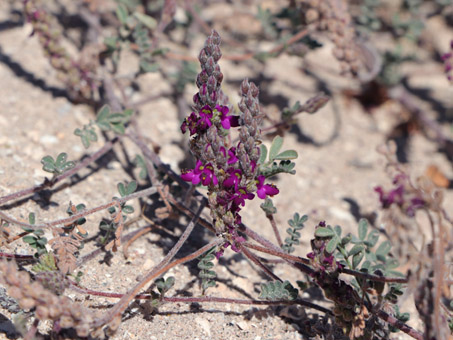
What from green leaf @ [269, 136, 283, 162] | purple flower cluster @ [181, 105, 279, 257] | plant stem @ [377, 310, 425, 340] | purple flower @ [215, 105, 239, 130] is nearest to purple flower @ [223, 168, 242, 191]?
purple flower cluster @ [181, 105, 279, 257]

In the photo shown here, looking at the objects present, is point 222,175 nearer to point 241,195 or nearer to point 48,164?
point 241,195

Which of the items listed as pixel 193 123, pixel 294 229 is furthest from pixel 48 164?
pixel 294 229

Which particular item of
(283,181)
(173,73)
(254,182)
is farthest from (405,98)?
(254,182)

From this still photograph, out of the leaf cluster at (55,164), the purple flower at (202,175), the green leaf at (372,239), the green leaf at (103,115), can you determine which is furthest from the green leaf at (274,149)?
the green leaf at (103,115)

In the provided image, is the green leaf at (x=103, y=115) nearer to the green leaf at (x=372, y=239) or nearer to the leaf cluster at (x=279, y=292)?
the leaf cluster at (x=279, y=292)

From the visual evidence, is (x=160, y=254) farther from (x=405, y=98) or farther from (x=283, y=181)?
(x=405, y=98)
